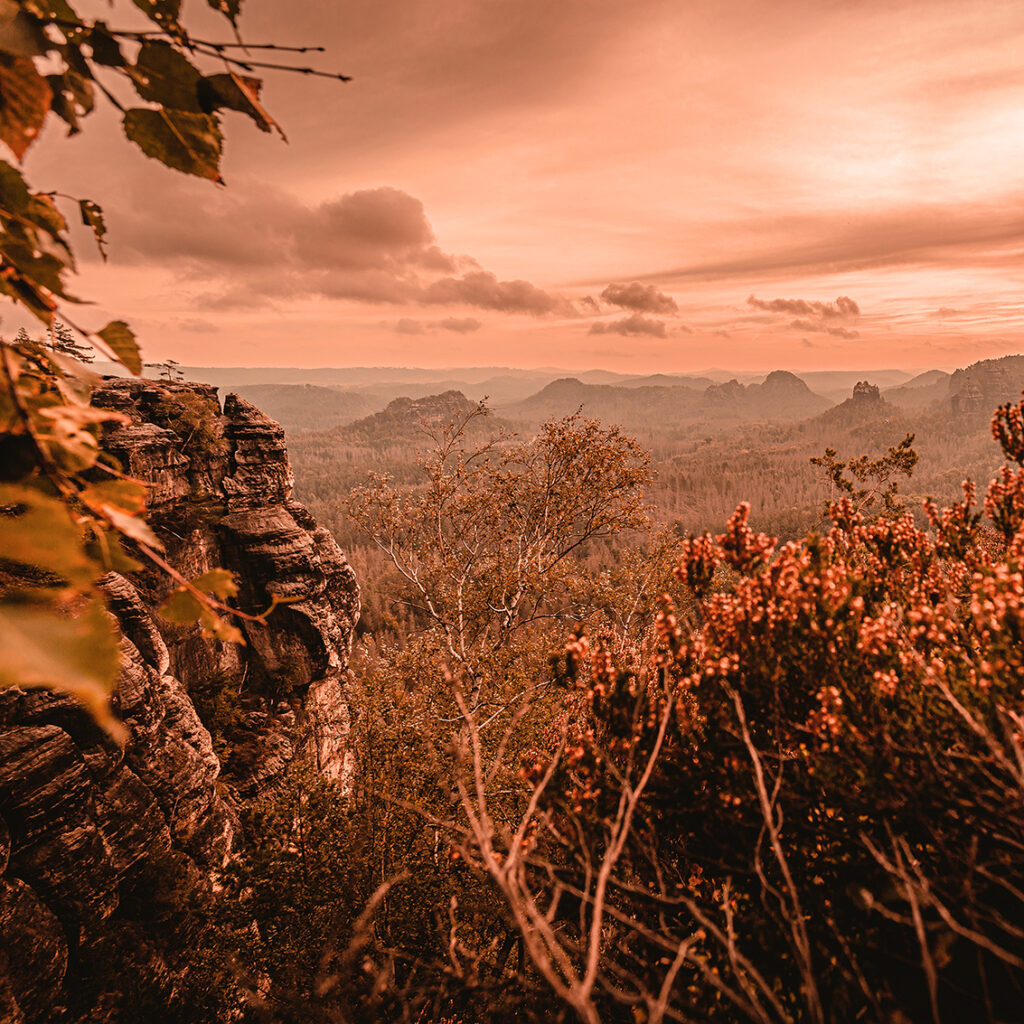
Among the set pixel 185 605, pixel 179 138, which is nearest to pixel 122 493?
pixel 185 605

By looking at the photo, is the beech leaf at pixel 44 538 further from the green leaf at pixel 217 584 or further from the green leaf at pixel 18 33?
the green leaf at pixel 18 33

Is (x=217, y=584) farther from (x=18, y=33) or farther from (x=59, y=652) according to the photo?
(x=18, y=33)

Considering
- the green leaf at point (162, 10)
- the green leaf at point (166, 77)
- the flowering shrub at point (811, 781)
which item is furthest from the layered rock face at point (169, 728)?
the flowering shrub at point (811, 781)

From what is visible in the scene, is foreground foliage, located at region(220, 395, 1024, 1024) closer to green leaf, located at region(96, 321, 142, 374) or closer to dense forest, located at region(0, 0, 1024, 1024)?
dense forest, located at region(0, 0, 1024, 1024)

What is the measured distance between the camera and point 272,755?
24.6 metres

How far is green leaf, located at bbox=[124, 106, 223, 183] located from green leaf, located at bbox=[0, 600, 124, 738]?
1.35 meters

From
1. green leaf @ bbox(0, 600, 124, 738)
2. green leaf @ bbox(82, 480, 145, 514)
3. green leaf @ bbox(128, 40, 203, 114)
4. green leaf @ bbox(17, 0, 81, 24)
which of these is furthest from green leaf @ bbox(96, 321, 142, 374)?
green leaf @ bbox(0, 600, 124, 738)

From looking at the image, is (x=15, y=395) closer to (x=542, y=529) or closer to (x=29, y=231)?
(x=29, y=231)

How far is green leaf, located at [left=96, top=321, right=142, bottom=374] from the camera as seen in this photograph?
1611 millimetres

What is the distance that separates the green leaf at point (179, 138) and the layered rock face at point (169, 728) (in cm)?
65

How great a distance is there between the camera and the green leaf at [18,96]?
141 centimetres

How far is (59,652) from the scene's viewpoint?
0.95 metres

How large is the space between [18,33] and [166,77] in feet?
0.97

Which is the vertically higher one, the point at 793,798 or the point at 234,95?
the point at 234,95
